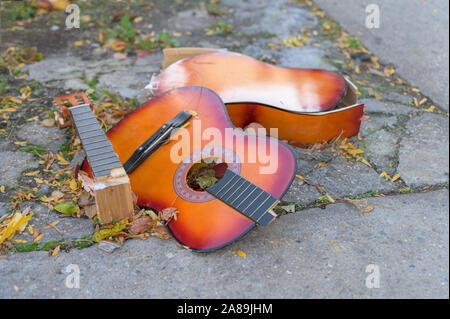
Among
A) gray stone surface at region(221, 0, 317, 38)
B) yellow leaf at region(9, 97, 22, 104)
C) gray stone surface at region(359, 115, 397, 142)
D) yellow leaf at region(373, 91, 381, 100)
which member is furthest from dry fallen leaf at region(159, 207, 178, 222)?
gray stone surface at region(221, 0, 317, 38)

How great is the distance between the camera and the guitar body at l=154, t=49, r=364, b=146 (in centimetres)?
237

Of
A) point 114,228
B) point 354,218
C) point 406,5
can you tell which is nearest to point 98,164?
point 114,228

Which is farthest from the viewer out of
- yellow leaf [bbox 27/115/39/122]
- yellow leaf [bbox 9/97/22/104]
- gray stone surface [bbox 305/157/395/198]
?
yellow leaf [bbox 9/97/22/104]

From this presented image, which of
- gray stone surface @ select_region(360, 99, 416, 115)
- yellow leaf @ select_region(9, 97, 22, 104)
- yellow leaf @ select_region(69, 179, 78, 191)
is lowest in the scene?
gray stone surface @ select_region(360, 99, 416, 115)

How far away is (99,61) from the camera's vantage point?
11.0ft

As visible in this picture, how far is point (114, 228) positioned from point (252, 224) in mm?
633

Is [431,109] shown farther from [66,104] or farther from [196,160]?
[66,104]

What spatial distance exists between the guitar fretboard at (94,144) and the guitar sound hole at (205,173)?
0.40m

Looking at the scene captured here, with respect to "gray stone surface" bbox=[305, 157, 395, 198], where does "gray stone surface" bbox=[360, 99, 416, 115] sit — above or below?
above

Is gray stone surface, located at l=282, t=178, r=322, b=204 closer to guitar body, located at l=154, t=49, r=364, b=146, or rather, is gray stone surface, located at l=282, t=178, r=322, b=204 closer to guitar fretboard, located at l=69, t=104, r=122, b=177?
guitar body, located at l=154, t=49, r=364, b=146

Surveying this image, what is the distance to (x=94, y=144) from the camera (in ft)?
6.31

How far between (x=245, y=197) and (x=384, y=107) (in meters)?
1.64

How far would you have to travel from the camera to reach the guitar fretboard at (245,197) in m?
1.74

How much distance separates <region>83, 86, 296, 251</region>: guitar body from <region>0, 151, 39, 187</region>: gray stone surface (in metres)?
0.40
